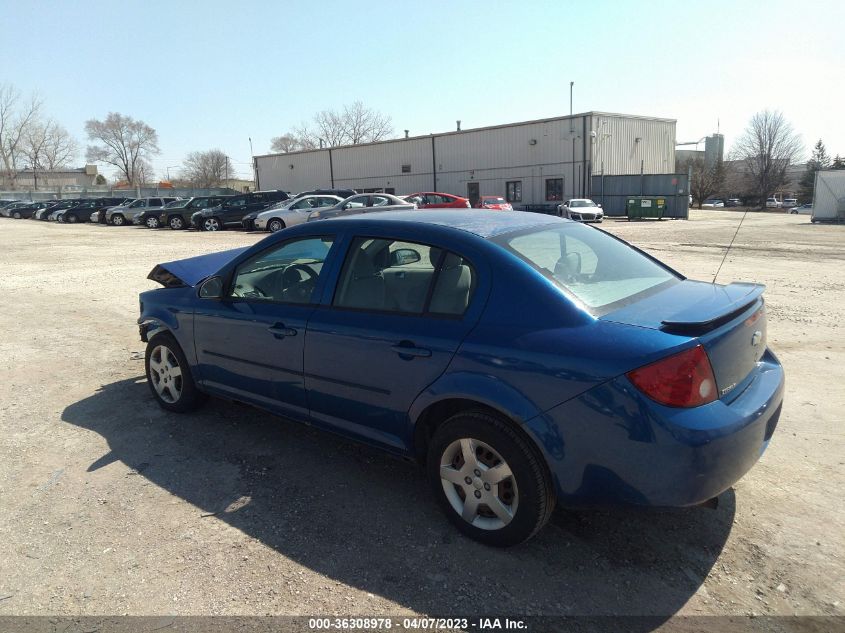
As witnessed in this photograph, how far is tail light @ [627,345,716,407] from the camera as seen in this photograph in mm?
2463

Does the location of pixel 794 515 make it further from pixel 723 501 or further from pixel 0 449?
pixel 0 449

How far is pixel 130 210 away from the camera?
3662 centimetres

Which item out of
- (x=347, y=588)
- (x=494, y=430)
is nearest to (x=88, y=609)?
(x=347, y=588)

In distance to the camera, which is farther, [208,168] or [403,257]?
[208,168]

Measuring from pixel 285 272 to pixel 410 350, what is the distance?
1.45 metres

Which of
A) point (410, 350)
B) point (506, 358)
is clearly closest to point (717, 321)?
point (506, 358)

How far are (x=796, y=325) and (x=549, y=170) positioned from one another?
3432 centimetres

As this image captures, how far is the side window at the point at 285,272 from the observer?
149 inches

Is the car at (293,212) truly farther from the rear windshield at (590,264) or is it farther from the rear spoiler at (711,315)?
the rear spoiler at (711,315)

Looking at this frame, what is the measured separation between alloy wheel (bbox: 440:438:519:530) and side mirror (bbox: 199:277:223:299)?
7.08 ft

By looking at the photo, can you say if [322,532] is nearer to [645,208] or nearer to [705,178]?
[645,208]

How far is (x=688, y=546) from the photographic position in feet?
9.82

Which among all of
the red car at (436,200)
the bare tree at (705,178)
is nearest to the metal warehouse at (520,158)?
the red car at (436,200)

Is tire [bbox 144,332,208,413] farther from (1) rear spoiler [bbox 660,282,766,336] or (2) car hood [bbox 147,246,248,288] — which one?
(1) rear spoiler [bbox 660,282,766,336]
